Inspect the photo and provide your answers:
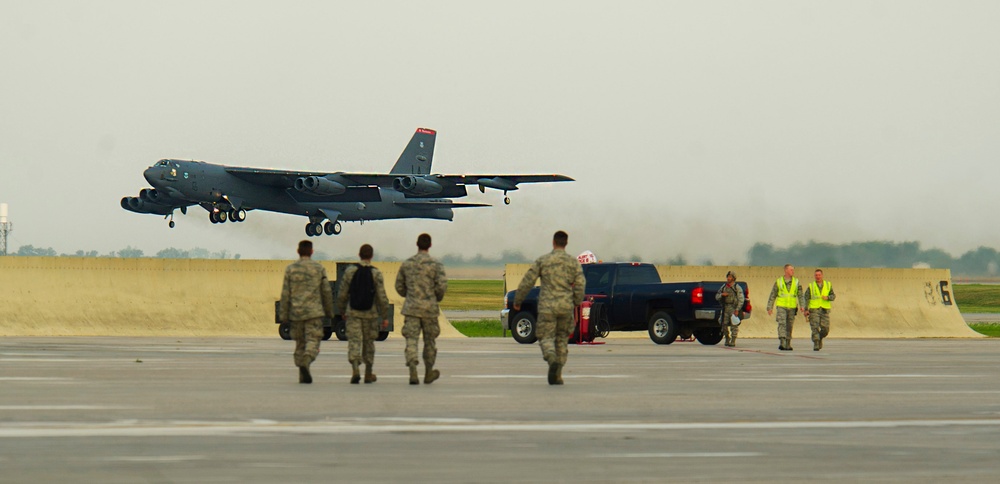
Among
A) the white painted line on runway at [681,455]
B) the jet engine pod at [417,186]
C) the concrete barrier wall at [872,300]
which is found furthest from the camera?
the jet engine pod at [417,186]

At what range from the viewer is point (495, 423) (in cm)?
1041

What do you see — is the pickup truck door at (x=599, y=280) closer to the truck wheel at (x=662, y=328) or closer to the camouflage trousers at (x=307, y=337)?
the truck wheel at (x=662, y=328)

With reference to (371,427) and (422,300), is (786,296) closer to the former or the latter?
(422,300)

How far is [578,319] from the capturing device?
26.3 m

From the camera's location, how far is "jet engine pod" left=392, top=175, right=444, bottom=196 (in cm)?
5738

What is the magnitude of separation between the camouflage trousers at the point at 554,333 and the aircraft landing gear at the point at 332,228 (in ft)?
160

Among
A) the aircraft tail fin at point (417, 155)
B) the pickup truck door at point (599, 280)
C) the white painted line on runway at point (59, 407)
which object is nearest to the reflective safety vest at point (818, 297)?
the pickup truck door at point (599, 280)

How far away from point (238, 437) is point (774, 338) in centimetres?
2496

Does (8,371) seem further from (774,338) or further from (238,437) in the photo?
(774,338)

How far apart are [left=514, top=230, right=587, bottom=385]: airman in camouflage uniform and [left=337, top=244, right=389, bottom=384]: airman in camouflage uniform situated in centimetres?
162

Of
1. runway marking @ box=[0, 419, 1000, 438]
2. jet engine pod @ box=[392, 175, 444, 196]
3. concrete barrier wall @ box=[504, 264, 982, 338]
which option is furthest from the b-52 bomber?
runway marking @ box=[0, 419, 1000, 438]

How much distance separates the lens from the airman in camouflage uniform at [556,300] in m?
14.6

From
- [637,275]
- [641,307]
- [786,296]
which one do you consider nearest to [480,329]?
[637,275]

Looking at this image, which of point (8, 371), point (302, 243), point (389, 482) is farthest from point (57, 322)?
point (389, 482)
